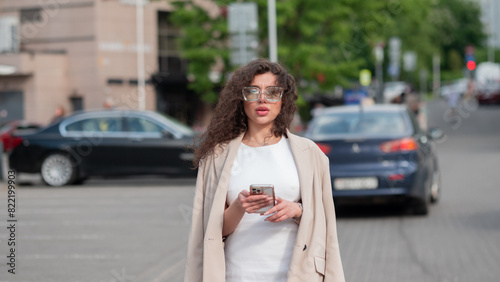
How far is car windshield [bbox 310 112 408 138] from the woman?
890 cm

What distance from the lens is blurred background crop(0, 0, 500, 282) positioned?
963cm

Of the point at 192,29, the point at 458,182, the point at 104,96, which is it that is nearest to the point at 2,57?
the point at 104,96

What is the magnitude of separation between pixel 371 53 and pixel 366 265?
39.3m

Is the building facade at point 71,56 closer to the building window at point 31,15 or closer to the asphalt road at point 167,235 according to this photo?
the building window at point 31,15

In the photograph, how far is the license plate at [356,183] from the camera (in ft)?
40.3

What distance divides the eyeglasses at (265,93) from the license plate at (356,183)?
8597 mm

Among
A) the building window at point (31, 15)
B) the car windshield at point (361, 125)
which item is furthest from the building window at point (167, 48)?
the car windshield at point (361, 125)

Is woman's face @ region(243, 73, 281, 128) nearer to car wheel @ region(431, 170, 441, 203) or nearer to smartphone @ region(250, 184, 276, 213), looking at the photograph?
smartphone @ region(250, 184, 276, 213)

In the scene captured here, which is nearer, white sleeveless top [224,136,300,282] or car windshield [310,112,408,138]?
white sleeveless top [224,136,300,282]

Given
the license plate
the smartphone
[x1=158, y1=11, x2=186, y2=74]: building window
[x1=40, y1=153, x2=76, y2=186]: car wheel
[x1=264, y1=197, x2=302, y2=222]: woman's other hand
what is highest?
[x1=158, y1=11, x2=186, y2=74]: building window

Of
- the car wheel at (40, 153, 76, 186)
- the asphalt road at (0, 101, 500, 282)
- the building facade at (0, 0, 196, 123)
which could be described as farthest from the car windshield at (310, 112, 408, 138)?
the building facade at (0, 0, 196, 123)

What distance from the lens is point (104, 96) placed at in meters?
43.4

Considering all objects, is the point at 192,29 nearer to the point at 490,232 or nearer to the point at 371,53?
the point at 371,53

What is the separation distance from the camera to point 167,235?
1135 centimetres
